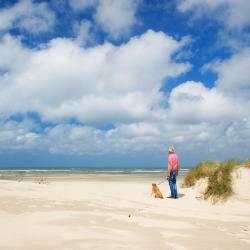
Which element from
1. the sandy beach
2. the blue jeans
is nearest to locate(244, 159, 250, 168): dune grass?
the sandy beach

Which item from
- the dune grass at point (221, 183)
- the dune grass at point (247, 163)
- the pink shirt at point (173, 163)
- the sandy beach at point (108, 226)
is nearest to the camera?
the sandy beach at point (108, 226)

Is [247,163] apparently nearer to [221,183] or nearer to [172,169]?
[221,183]

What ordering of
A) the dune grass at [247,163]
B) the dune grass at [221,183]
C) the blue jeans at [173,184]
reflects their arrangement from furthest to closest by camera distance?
the blue jeans at [173,184] → the dune grass at [247,163] → the dune grass at [221,183]

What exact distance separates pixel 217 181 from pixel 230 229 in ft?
16.7

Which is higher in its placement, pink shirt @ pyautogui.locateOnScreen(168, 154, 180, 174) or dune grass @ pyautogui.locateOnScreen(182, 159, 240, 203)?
pink shirt @ pyautogui.locateOnScreen(168, 154, 180, 174)

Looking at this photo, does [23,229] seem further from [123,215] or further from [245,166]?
[245,166]

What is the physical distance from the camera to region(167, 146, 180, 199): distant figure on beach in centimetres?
1320

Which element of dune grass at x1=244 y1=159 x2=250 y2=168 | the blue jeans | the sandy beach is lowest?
the sandy beach

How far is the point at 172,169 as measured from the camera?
1336 cm

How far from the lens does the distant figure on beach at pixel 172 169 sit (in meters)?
13.2

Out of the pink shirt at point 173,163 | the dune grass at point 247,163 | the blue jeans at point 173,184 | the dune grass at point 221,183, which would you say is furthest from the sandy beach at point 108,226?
the pink shirt at point 173,163

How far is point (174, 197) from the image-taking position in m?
13.2

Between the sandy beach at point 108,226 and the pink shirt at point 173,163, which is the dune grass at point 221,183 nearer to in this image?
the sandy beach at point 108,226

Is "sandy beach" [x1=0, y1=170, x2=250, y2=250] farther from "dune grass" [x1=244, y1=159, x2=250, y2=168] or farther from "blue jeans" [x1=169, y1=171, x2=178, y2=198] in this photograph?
"blue jeans" [x1=169, y1=171, x2=178, y2=198]
